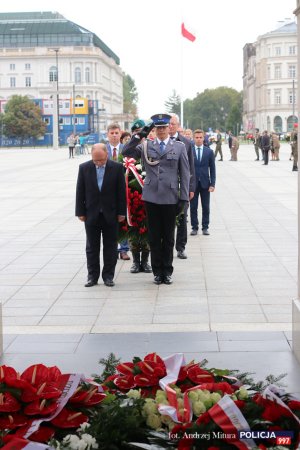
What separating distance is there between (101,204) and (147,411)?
582 centimetres

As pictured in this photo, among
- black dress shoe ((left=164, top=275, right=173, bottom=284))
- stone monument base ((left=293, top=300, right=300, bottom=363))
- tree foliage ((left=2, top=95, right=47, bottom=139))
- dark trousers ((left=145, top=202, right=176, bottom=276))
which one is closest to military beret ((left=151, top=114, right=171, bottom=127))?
dark trousers ((left=145, top=202, right=176, bottom=276))

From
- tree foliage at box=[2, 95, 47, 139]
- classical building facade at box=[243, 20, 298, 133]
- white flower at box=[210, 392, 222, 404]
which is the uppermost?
classical building facade at box=[243, 20, 298, 133]

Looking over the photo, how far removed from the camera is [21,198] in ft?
73.4

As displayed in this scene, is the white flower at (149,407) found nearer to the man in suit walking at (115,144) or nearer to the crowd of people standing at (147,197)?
the crowd of people standing at (147,197)

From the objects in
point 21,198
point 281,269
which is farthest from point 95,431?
point 21,198

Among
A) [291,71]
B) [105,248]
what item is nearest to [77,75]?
[291,71]

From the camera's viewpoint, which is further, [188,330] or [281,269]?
[281,269]

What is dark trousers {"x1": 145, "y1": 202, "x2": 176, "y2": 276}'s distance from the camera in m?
9.42

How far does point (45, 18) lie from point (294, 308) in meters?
162

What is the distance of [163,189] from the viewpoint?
30.5 feet

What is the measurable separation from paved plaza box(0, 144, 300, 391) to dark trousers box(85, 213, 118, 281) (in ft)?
0.58

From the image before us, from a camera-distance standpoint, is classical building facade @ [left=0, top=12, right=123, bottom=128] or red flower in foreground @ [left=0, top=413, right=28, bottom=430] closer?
red flower in foreground @ [left=0, top=413, right=28, bottom=430]

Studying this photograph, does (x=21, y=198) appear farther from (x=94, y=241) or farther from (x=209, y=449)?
(x=209, y=449)

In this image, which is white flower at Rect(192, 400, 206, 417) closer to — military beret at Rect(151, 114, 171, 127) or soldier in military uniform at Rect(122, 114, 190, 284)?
soldier in military uniform at Rect(122, 114, 190, 284)
